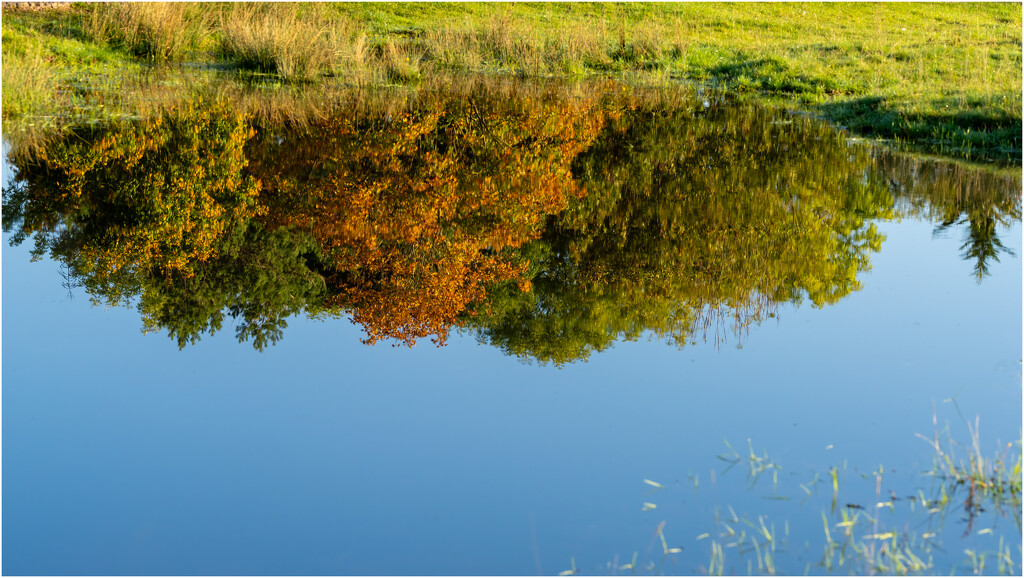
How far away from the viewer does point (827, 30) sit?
24.0 m

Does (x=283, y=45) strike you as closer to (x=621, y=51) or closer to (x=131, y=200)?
(x=621, y=51)

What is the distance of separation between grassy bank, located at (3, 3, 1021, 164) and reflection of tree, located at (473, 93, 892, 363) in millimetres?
2079

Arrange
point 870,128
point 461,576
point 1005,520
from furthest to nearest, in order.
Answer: point 870,128 < point 1005,520 < point 461,576

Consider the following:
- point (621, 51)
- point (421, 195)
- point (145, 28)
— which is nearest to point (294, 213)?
point (421, 195)

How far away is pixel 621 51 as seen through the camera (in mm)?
21438

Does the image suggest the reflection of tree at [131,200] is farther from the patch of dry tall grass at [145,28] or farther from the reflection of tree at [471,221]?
the patch of dry tall grass at [145,28]

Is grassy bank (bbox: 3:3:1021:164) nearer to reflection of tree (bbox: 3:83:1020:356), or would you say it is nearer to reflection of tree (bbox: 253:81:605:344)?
reflection of tree (bbox: 3:83:1020:356)

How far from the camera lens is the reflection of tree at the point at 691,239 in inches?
271

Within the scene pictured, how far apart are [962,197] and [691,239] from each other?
3252 mm

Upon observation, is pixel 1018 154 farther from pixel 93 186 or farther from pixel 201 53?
pixel 201 53

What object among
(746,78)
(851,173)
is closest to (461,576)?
(851,173)

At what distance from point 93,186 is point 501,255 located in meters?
4.54

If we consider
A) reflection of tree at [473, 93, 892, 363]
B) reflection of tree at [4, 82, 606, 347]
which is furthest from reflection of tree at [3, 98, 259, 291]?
reflection of tree at [473, 93, 892, 363]

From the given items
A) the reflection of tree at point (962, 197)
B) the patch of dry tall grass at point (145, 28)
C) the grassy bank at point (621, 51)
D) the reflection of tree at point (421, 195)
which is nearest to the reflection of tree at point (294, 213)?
the reflection of tree at point (421, 195)
